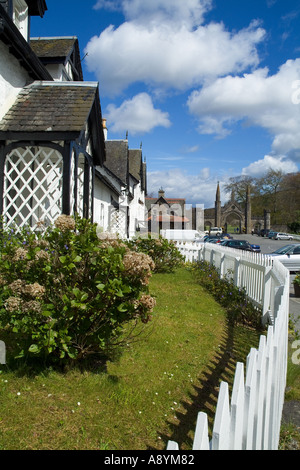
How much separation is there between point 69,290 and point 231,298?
5.77 m

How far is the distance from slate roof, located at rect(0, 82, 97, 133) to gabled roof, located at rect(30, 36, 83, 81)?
403cm

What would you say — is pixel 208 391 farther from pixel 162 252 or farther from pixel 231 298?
pixel 162 252

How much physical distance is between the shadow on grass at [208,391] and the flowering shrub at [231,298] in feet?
3.03

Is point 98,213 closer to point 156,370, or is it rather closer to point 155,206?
point 156,370

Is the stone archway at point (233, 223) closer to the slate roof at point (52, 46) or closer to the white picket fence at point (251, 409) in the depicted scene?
the slate roof at point (52, 46)

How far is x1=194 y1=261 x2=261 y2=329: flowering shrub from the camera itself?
7.01m

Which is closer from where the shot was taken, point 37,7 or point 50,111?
point 50,111

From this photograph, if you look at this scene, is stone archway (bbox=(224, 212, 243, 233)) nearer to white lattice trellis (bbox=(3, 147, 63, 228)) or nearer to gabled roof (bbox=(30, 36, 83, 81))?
gabled roof (bbox=(30, 36, 83, 81))

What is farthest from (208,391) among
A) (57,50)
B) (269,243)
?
(269,243)

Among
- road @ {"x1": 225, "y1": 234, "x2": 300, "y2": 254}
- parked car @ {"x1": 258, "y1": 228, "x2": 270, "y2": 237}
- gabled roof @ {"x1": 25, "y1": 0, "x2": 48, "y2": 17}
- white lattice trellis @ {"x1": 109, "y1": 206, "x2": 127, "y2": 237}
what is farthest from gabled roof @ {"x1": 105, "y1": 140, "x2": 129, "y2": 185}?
parked car @ {"x1": 258, "y1": 228, "x2": 270, "y2": 237}

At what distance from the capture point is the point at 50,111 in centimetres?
794

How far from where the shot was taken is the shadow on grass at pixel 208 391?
10.5ft

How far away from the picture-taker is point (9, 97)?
823cm

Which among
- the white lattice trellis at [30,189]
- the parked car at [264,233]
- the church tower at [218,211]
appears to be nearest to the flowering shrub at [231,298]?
the white lattice trellis at [30,189]
